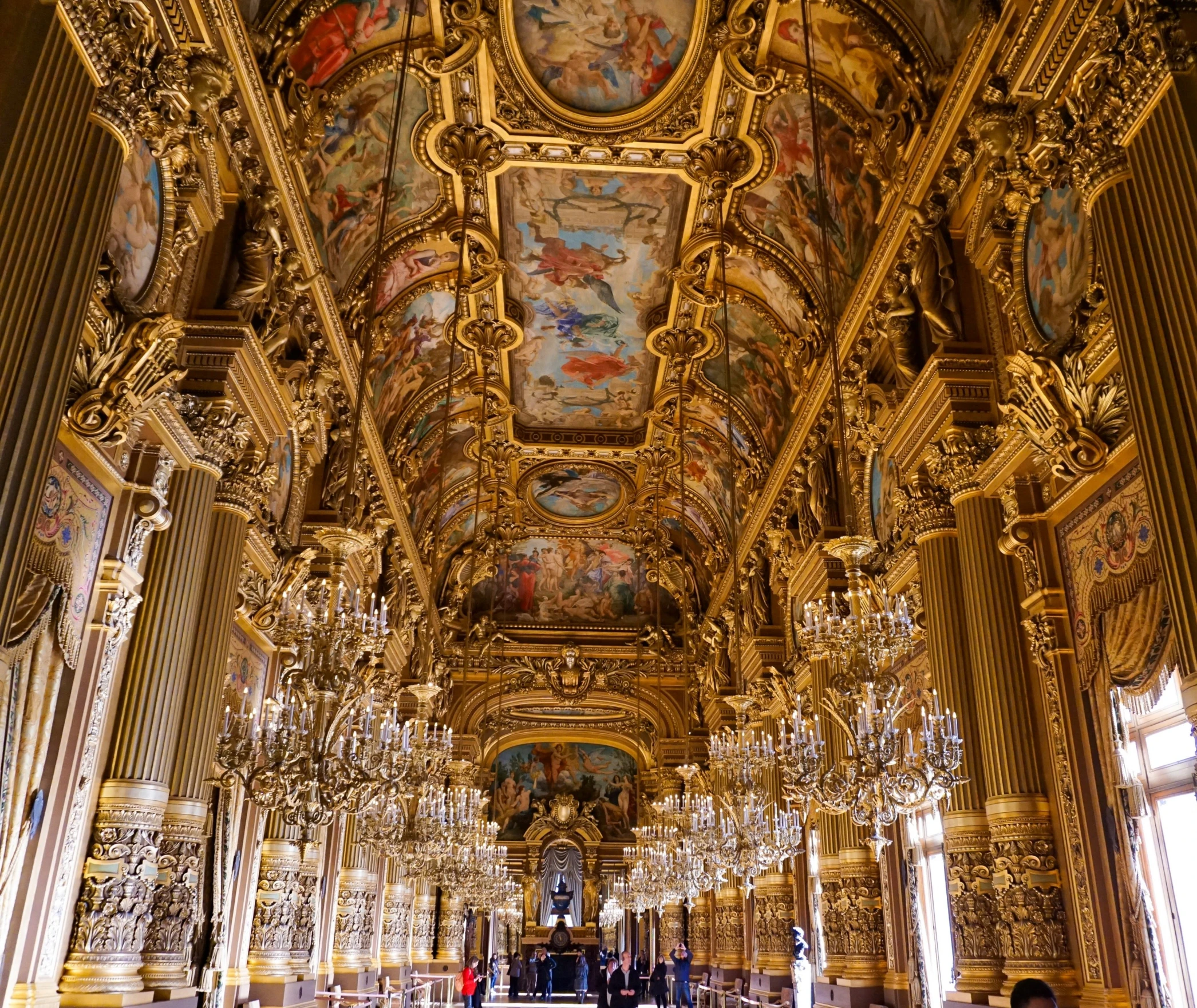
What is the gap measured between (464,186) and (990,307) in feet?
23.9

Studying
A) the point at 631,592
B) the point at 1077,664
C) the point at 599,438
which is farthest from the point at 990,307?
the point at 631,592

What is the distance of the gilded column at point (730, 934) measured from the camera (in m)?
20.3

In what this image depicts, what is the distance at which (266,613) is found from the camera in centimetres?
1138

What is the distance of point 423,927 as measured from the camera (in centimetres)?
2734

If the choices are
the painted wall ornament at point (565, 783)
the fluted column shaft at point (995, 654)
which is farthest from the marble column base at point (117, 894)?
the painted wall ornament at point (565, 783)

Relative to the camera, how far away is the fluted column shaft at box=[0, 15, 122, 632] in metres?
4.93

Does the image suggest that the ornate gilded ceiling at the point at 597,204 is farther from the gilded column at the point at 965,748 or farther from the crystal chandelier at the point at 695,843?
the crystal chandelier at the point at 695,843

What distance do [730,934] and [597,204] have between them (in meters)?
14.9

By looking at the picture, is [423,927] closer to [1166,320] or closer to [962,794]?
[962,794]

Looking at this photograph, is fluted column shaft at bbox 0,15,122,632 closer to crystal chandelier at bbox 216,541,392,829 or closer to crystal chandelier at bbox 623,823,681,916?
crystal chandelier at bbox 216,541,392,829

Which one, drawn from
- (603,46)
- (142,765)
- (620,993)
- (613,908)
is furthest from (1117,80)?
(613,908)

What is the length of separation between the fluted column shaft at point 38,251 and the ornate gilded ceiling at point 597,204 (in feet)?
12.2

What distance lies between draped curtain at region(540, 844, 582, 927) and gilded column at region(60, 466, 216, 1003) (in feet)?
105

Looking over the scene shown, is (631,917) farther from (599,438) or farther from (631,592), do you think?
(599,438)
